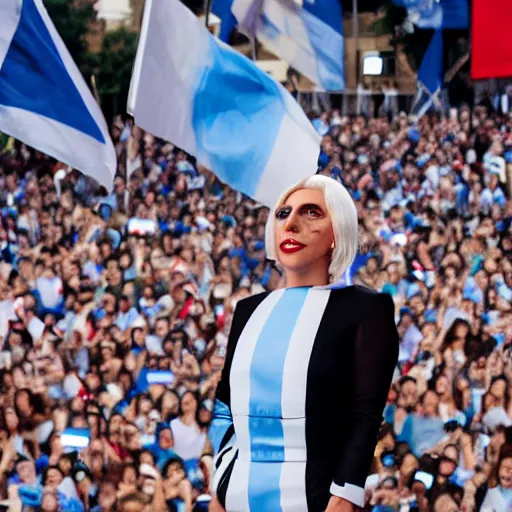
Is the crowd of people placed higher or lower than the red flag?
lower

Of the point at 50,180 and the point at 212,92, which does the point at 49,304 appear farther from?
the point at 212,92

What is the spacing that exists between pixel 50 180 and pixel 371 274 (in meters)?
1.99

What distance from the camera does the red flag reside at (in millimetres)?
5480

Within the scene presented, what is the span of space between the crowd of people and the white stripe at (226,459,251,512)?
327 cm

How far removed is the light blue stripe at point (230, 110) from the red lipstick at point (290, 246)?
2.55 m

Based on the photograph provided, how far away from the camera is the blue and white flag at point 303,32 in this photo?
5.89 m

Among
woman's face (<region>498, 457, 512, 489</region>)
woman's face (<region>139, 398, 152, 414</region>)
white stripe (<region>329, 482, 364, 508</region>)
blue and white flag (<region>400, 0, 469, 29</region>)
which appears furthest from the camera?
blue and white flag (<region>400, 0, 469, 29</region>)

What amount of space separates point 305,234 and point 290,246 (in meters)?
0.03

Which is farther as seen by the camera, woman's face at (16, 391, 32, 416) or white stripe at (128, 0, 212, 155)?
woman's face at (16, 391, 32, 416)

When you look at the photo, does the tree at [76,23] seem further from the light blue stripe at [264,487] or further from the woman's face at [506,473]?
the light blue stripe at [264,487]

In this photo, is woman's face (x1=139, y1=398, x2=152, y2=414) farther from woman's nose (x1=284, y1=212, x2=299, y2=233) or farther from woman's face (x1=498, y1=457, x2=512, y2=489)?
woman's nose (x1=284, y1=212, x2=299, y2=233)

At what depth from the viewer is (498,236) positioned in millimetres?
5672

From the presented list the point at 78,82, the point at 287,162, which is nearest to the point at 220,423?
the point at 287,162

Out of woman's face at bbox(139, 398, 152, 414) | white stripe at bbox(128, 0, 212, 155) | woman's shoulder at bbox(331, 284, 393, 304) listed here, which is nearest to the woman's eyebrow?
woman's shoulder at bbox(331, 284, 393, 304)
